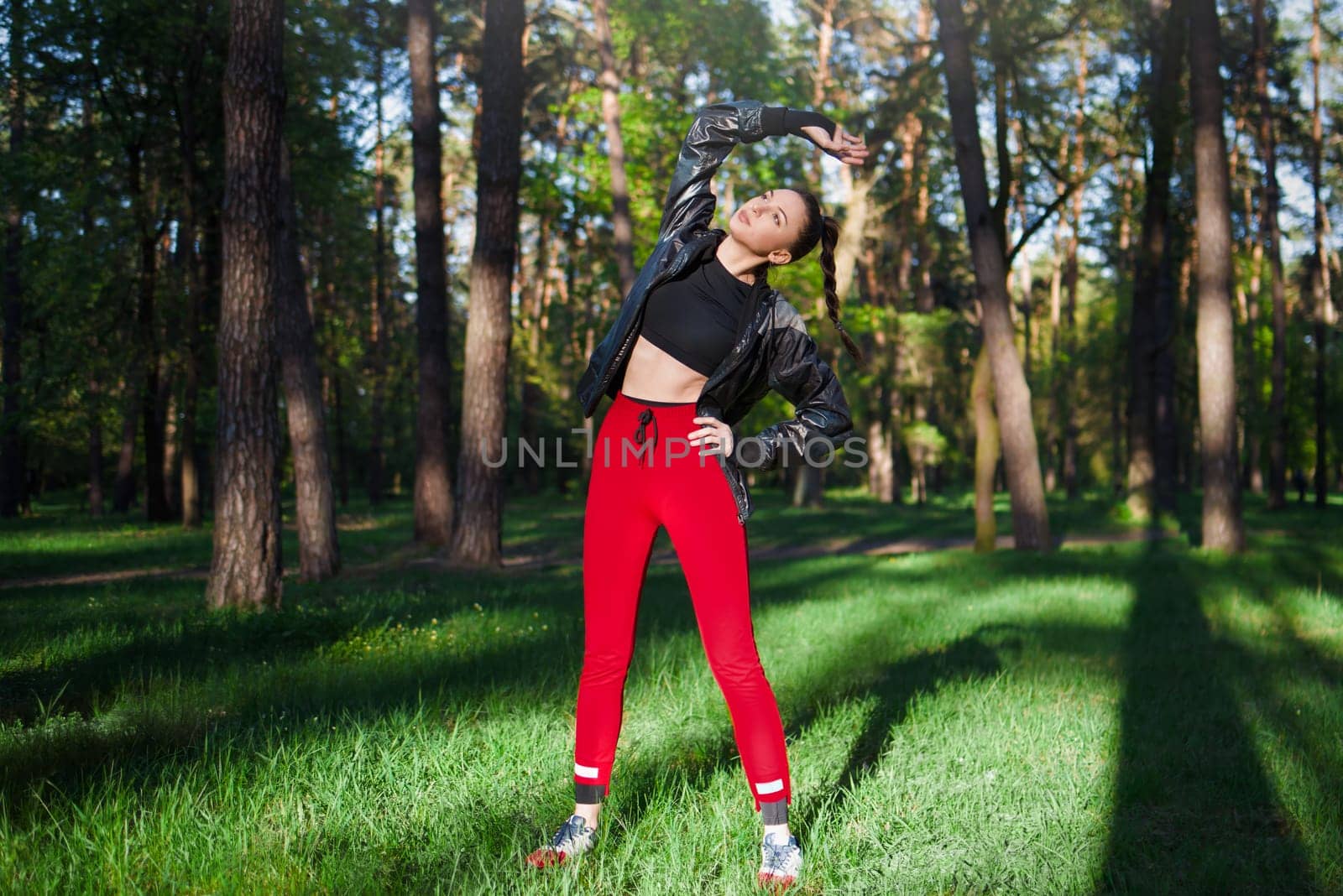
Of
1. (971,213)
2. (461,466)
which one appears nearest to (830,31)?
(971,213)

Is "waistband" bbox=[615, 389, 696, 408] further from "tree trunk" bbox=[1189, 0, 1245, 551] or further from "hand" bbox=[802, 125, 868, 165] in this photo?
"tree trunk" bbox=[1189, 0, 1245, 551]

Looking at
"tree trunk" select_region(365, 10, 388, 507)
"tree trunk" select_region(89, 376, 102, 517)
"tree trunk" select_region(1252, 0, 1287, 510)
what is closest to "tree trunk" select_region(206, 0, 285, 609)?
"tree trunk" select_region(89, 376, 102, 517)

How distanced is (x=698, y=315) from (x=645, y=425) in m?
0.41

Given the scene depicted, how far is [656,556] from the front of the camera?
17.6 m

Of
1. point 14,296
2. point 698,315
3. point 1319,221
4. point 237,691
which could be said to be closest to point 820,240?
point 698,315

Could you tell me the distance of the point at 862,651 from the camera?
734 cm

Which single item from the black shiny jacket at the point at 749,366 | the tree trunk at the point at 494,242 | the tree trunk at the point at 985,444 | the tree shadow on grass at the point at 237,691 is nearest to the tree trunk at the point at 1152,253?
the tree trunk at the point at 985,444

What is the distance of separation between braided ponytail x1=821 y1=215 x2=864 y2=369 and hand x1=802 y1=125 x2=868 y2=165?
8.5 inches

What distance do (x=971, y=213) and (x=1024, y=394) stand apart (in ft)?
9.24

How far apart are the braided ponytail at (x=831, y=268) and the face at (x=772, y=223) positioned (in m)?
0.11

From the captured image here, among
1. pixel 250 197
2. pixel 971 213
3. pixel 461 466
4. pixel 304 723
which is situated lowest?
pixel 304 723

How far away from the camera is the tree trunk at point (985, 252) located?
14.7 m

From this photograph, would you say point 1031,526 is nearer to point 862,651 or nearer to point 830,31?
point 862,651

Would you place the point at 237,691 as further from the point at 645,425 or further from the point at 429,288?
the point at 429,288
